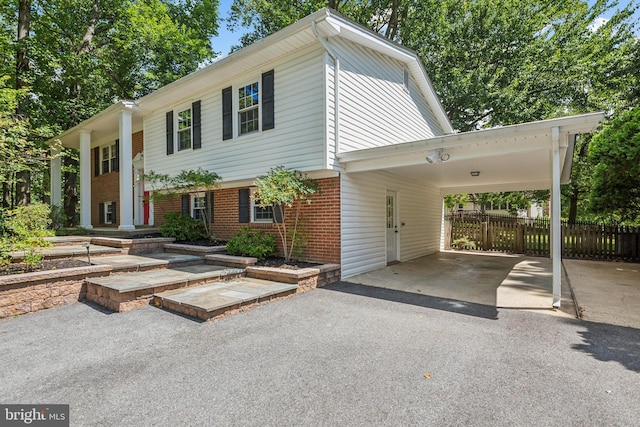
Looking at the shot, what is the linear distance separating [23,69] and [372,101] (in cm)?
1417

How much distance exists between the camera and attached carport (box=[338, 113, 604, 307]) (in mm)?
4832

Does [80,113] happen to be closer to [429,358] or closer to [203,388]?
[203,388]

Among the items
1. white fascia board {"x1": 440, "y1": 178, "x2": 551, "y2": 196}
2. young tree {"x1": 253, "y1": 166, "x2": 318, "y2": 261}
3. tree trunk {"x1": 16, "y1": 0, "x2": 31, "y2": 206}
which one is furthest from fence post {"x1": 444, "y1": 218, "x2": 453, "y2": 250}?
tree trunk {"x1": 16, "y1": 0, "x2": 31, "y2": 206}

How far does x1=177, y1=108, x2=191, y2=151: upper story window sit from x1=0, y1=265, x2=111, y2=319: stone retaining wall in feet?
19.3

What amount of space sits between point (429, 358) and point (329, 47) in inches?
253

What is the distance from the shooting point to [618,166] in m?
8.20

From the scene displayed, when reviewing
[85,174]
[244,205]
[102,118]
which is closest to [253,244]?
[244,205]

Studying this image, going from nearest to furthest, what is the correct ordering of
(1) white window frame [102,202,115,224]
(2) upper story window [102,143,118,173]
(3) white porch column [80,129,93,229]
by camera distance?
→ 1. (3) white porch column [80,129,93,229]
2. (2) upper story window [102,143,118,173]
3. (1) white window frame [102,202,115,224]

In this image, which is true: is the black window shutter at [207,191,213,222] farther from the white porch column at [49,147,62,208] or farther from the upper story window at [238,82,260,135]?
the white porch column at [49,147,62,208]

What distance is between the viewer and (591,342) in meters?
3.76

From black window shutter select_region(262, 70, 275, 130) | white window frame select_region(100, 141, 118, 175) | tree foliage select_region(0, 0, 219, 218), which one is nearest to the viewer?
black window shutter select_region(262, 70, 275, 130)

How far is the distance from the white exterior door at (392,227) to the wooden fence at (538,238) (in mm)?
5502

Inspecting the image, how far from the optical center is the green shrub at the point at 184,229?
984 cm

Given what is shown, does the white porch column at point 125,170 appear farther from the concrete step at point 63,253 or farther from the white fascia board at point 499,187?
the white fascia board at point 499,187
